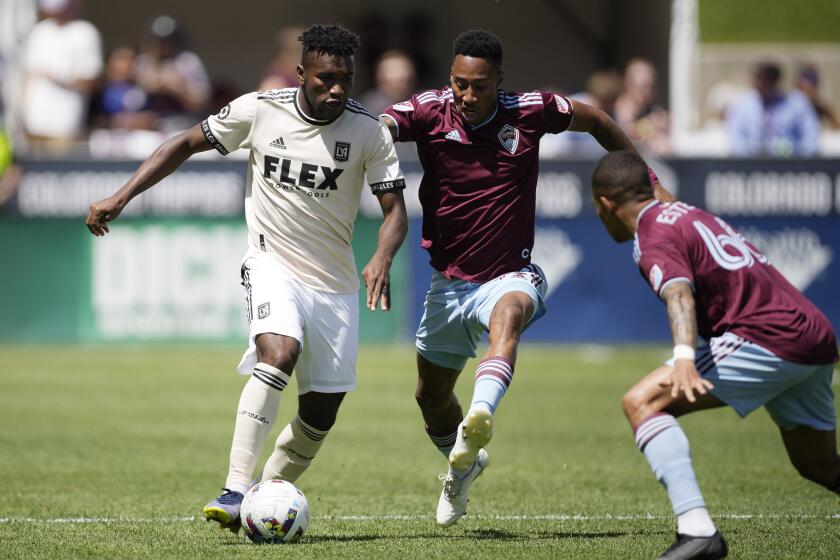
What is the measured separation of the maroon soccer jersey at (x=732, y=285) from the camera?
6.01 m

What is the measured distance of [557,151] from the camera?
18078 mm

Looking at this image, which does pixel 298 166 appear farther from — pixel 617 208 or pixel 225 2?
pixel 225 2

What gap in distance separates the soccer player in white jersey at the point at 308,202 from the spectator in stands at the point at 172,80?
36.8ft

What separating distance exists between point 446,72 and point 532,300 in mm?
17654

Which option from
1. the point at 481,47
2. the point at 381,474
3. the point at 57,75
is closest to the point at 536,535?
the point at 381,474

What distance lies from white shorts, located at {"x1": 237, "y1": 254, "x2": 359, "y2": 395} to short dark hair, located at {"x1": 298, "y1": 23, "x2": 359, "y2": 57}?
1141mm

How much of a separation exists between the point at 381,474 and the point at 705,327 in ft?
12.4

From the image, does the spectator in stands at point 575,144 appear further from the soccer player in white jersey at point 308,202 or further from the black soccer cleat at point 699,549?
the black soccer cleat at point 699,549

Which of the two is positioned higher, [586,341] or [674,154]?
[674,154]

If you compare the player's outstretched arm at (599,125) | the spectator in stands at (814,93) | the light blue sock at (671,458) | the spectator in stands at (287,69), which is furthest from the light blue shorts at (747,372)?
the spectator in stands at (814,93)

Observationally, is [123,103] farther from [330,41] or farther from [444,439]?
[330,41]

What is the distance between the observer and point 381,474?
949 cm

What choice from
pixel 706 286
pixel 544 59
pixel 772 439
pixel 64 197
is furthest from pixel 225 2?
pixel 706 286

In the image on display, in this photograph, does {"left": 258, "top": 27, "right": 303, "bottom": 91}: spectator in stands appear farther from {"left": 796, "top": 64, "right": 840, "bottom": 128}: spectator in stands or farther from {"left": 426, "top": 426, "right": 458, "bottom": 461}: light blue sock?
{"left": 426, "top": 426, "right": 458, "bottom": 461}: light blue sock
